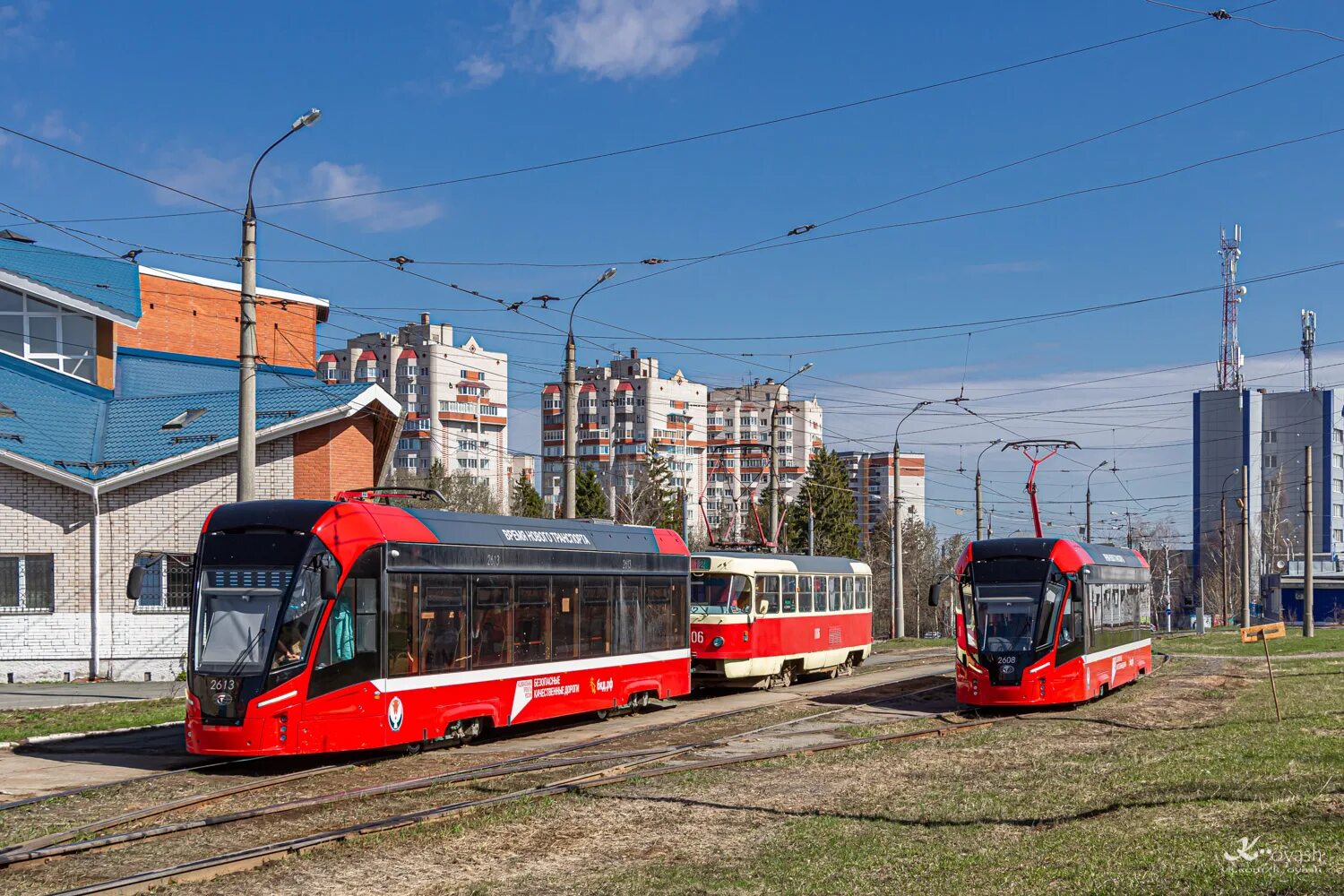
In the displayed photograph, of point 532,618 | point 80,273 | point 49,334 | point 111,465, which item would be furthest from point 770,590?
point 80,273

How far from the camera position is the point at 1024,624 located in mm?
22250

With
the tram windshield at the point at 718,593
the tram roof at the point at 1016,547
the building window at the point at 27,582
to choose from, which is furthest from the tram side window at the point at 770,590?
the building window at the point at 27,582

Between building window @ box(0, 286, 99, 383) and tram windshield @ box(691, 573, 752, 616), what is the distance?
1919 centimetres

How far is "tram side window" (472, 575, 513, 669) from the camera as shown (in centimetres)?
1784

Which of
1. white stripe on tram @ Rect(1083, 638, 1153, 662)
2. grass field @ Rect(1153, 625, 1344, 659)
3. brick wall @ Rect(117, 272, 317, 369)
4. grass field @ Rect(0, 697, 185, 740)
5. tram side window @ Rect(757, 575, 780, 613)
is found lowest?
grass field @ Rect(1153, 625, 1344, 659)

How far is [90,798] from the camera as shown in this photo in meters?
13.4

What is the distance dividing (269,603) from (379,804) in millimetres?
3282

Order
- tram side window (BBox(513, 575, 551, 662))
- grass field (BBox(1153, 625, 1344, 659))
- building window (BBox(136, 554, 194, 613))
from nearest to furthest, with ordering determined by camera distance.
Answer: tram side window (BBox(513, 575, 551, 662))
building window (BBox(136, 554, 194, 613))
grass field (BBox(1153, 625, 1344, 659))

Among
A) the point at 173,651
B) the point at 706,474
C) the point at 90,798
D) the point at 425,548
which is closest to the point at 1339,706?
the point at 425,548

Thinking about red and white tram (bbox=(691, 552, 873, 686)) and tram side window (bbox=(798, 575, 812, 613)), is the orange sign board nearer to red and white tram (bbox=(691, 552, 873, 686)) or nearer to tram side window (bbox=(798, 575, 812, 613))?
red and white tram (bbox=(691, 552, 873, 686))

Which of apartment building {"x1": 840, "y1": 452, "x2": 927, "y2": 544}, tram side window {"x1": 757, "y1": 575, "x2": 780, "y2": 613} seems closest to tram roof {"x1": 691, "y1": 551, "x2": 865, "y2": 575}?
tram side window {"x1": 757, "y1": 575, "x2": 780, "y2": 613}

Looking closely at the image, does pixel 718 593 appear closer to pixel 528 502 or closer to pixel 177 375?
pixel 177 375

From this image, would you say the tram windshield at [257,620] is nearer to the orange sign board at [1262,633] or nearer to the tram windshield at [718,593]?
the tram windshield at [718,593]

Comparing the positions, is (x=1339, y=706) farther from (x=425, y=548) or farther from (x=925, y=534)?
(x=925, y=534)
